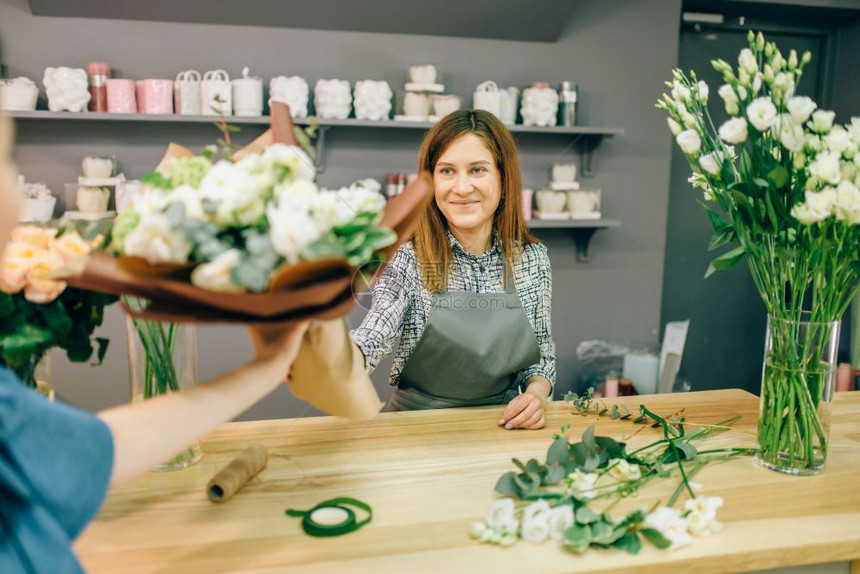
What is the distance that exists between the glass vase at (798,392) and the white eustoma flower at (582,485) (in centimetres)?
36

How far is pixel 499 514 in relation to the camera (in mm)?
975

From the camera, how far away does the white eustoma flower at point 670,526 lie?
0.96 metres

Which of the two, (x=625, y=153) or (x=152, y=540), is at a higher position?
(x=625, y=153)

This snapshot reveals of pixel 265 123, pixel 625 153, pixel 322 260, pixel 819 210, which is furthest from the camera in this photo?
pixel 625 153

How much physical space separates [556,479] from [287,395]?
2.09 metres

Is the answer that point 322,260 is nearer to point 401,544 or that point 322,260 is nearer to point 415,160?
point 401,544

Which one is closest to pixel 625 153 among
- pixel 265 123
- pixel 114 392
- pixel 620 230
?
pixel 620 230

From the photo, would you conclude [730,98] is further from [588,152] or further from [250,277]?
[588,152]

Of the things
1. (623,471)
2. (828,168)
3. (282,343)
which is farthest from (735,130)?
(282,343)

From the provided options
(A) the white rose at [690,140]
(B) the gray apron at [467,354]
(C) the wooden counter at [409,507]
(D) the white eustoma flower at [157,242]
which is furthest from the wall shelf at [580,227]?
(D) the white eustoma flower at [157,242]

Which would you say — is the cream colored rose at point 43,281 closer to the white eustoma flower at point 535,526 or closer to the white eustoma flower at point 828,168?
the white eustoma flower at point 535,526

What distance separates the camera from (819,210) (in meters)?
1.05

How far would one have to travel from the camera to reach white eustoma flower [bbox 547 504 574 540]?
966 mm

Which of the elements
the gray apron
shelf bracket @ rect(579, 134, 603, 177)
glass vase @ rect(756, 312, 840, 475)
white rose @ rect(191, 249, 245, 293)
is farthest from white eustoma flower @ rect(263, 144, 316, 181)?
shelf bracket @ rect(579, 134, 603, 177)
